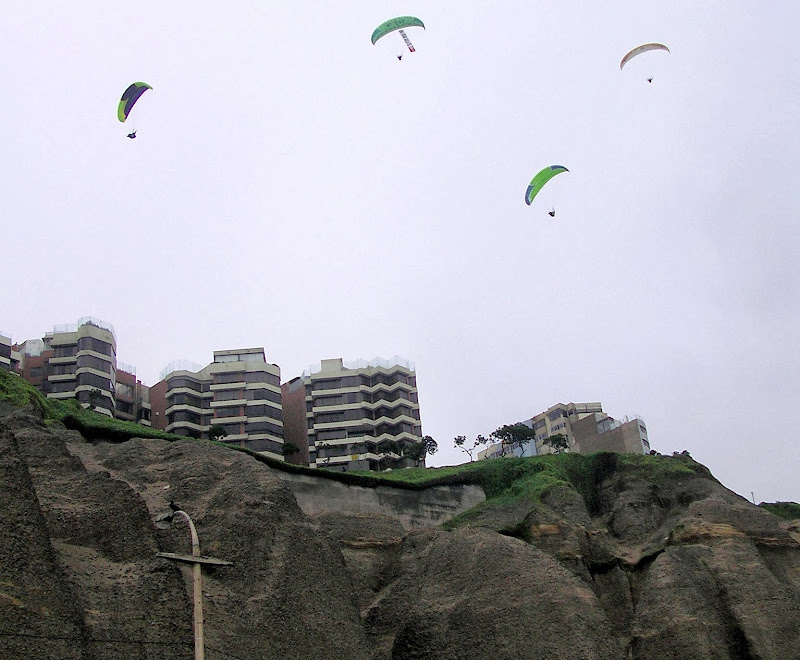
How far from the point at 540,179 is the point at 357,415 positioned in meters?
58.6

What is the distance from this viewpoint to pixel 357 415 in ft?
352

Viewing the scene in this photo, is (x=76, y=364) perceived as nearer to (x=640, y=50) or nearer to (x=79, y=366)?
(x=79, y=366)

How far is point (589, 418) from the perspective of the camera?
104 m

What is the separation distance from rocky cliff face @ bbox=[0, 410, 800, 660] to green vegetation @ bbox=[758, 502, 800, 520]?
6796 mm

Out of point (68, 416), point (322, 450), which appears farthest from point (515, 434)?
point (68, 416)

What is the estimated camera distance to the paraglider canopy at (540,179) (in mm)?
53656

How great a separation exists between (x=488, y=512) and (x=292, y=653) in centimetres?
2702

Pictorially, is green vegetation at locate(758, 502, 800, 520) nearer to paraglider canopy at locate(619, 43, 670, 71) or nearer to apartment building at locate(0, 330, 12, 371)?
paraglider canopy at locate(619, 43, 670, 71)

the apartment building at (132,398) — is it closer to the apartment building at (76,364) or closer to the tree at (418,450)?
the apartment building at (76,364)

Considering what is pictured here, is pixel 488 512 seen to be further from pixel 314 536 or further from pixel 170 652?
pixel 170 652

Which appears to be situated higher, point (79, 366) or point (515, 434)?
point (79, 366)

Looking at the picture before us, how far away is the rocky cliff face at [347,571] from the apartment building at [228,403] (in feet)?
174

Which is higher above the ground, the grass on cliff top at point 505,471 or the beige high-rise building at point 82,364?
the beige high-rise building at point 82,364

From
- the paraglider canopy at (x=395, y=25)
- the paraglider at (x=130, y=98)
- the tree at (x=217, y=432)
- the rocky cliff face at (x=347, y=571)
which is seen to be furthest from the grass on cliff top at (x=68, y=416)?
the tree at (x=217, y=432)
